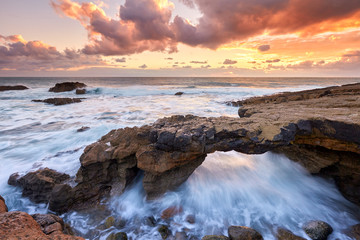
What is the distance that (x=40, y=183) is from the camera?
4289mm

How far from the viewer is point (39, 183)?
429cm

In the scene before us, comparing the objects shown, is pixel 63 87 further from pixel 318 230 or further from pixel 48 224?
pixel 318 230

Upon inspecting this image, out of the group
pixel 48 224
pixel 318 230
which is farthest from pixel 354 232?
pixel 48 224

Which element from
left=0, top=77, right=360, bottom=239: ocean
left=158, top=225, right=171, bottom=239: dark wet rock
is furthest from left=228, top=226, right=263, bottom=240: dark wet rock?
left=158, top=225, right=171, bottom=239: dark wet rock

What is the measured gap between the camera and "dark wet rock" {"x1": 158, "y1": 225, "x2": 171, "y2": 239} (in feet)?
11.4

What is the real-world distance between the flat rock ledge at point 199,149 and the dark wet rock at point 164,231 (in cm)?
86

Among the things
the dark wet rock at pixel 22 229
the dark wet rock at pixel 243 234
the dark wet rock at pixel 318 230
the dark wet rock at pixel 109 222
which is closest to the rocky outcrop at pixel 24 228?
the dark wet rock at pixel 22 229

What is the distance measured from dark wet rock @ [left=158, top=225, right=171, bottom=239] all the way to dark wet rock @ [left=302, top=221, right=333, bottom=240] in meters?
2.64

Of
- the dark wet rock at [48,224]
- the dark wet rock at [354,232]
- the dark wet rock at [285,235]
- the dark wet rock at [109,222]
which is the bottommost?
the dark wet rock at [109,222]

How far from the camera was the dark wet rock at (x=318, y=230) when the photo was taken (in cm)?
332

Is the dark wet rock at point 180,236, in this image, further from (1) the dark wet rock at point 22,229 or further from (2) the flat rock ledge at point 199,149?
(1) the dark wet rock at point 22,229

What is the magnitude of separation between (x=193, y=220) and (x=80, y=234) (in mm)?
2262

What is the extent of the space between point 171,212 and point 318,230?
112 inches

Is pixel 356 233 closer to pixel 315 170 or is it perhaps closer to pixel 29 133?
pixel 315 170
